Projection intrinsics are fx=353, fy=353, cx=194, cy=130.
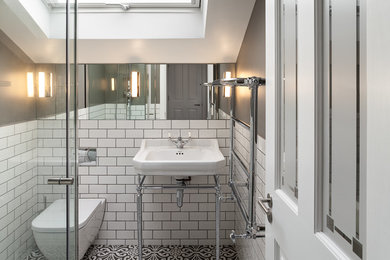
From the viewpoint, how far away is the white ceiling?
240 centimetres

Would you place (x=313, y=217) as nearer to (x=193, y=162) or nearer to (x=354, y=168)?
(x=354, y=168)

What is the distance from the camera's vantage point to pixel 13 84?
134 cm

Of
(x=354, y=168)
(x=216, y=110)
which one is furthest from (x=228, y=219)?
(x=354, y=168)

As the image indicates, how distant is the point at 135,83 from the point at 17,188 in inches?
72.4

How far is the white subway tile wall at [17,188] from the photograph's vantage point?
4.31 ft

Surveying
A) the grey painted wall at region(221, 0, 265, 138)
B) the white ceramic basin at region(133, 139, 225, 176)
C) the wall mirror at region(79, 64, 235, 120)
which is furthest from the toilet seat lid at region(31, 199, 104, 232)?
the wall mirror at region(79, 64, 235, 120)

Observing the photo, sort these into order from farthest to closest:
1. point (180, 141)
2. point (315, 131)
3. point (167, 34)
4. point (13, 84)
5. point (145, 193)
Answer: point (145, 193), point (180, 141), point (167, 34), point (13, 84), point (315, 131)

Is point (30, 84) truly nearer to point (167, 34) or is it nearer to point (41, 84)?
point (41, 84)

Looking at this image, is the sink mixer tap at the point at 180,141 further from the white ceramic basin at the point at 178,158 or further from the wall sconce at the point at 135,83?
the wall sconce at the point at 135,83

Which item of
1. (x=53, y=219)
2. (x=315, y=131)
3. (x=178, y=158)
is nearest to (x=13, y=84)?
(x=53, y=219)

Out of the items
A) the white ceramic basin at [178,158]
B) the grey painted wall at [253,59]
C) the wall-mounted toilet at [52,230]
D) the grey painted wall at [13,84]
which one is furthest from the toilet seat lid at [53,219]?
the grey painted wall at [253,59]

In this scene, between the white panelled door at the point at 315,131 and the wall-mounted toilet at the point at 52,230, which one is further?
the wall-mounted toilet at the point at 52,230

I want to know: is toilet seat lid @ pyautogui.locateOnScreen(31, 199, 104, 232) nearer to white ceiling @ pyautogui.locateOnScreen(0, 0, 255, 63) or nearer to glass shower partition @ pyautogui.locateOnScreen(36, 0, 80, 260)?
glass shower partition @ pyautogui.locateOnScreen(36, 0, 80, 260)

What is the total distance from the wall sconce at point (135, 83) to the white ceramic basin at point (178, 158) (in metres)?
0.43
